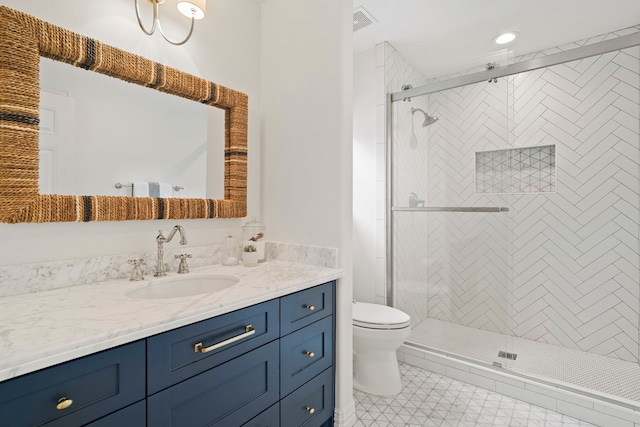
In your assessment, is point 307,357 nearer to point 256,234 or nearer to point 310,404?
point 310,404

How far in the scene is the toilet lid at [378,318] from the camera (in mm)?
1924

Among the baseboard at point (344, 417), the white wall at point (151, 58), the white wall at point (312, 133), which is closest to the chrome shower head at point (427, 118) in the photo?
the white wall at point (312, 133)

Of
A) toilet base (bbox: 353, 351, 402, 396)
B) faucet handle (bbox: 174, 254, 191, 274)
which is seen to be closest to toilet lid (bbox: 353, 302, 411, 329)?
toilet base (bbox: 353, 351, 402, 396)

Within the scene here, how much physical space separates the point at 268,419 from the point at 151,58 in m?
1.62

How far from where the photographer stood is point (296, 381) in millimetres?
1355

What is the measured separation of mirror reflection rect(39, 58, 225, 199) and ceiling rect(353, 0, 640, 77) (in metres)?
1.42

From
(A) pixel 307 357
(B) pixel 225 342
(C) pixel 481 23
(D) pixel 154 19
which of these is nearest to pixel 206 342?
(B) pixel 225 342

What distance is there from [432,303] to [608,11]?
2.41 meters

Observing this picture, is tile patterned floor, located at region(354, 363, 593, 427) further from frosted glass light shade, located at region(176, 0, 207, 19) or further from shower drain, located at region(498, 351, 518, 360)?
frosted glass light shade, located at region(176, 0, 207, 19)

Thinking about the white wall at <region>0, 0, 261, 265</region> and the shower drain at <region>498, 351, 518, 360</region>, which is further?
the shower drain at <region>498, 351, 518, 360</region>

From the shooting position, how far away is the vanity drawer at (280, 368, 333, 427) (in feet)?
4.33

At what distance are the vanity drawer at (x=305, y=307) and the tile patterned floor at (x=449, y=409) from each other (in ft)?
2.37

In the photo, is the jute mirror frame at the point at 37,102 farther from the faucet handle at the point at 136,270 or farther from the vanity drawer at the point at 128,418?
the vanity drawer at the point at 128,418

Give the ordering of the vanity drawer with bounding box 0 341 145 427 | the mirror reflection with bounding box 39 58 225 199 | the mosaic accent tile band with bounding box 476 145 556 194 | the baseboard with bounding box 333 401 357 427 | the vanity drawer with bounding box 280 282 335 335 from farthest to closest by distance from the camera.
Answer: the mosaic accent tile band with bounding box 476 145 556 194 < the baseboard with bounding box 333 401 357 427 < the vanity drawer with bounding box 280 282 335 335 < the mirror reflection with bounding box 39 58 225 199 < the vanity drawer with bounding box 0 341 145 427
